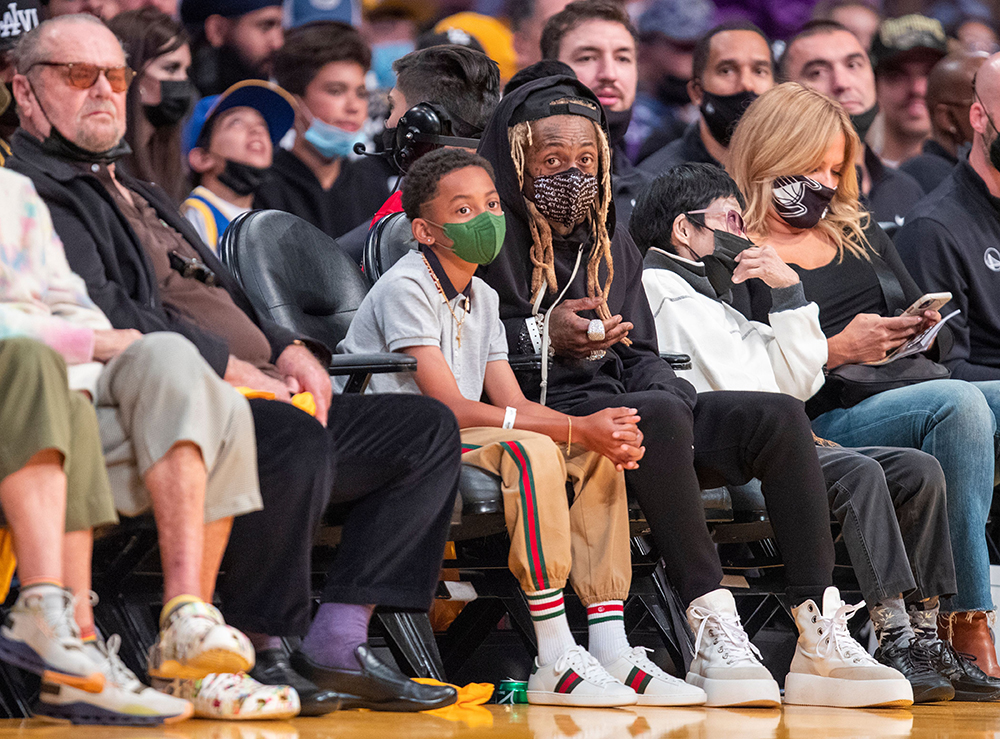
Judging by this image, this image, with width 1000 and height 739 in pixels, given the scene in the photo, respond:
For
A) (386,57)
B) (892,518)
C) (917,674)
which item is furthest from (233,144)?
(917,674)

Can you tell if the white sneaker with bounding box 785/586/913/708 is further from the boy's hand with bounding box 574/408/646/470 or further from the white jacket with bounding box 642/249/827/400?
the white jacket with bounding box 642/249/827/400

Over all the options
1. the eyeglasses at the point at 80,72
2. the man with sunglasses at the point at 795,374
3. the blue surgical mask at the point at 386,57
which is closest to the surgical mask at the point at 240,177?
the blue surgical mask at the point at 386,57

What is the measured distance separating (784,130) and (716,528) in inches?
53.0

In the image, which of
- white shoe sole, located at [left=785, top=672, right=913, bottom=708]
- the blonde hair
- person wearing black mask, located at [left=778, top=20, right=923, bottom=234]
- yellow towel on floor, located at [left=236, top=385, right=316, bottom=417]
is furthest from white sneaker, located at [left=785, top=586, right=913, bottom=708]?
person wearing black mask, located at [left=778, top=20, right=923, bottom=234]

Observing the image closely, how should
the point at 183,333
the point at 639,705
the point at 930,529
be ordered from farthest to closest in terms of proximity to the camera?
the point at 930,529 < the point at 639,705 < the point at 183,333

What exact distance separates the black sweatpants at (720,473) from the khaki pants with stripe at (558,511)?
89mm

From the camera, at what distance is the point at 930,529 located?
11.3 feet

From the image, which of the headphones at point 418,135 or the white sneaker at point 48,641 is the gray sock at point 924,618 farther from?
the white sneaker at point 48,641

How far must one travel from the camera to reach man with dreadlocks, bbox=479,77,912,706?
3.01 meters

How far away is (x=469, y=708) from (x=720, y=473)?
895 millimetres

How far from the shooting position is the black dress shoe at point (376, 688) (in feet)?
8.45

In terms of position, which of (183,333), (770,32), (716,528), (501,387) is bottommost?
(716,528)

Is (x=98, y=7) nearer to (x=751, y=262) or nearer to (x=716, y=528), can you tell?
(x=751, y=262)

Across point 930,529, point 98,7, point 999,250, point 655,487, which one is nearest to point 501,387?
point 655,487
